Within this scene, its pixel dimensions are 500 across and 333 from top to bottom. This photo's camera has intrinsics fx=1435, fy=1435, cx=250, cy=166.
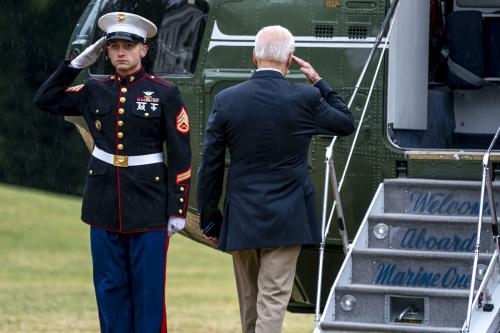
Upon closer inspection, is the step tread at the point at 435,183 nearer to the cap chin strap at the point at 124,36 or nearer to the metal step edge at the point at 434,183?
the metal step edge at the point at 434,183

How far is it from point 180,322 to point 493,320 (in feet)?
20.6

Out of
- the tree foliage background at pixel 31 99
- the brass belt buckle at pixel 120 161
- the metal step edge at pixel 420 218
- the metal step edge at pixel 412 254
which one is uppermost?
the brass belt buckle at pixel 120 161

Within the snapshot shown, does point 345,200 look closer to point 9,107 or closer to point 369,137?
point 369,137

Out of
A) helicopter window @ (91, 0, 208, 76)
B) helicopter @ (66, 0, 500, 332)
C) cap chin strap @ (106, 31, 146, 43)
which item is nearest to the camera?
cap chin strap @ (106, 31, 146, 43)

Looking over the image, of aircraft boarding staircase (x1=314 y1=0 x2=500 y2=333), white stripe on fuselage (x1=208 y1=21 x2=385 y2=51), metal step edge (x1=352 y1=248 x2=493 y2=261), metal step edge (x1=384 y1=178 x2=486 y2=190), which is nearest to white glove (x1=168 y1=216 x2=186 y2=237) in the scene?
aircraft boarding staircase (x1=314 y1=0 x2=500 y2=333)

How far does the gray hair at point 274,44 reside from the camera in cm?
684

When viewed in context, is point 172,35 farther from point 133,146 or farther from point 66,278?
point 66,278

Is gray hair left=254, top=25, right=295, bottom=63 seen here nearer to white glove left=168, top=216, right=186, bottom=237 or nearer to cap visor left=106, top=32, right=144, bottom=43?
cap visor left=106, top=32, right=144, bottom=43

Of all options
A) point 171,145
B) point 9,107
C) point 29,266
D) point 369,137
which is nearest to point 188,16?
point 369,137

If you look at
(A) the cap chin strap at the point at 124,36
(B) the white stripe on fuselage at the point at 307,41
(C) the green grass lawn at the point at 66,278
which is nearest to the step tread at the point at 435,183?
(B) the white stripe on fuselage at the point at 307,41

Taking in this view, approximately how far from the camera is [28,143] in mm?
36438

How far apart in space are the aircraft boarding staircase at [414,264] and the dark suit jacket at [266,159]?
1.94 feet

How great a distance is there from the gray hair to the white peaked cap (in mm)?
622

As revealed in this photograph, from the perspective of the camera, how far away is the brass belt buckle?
7094 millimetres
